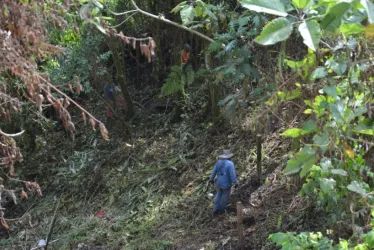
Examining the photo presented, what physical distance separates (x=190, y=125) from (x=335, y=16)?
8.03 metres

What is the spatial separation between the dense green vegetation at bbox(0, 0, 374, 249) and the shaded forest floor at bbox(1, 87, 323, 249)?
0.03 meters

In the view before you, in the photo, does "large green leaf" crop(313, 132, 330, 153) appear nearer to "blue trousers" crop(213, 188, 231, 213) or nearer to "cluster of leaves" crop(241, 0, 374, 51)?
"cluster of leaves" crop(241, 0, 374, 51)

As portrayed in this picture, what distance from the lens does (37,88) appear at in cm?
325

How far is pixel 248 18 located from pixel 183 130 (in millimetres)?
5230

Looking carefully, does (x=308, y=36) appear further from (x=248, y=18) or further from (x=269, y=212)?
(x=269, y=212)

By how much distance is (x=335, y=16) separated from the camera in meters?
2.14

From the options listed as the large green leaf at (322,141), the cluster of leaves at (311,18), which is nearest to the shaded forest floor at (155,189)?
the large green leaf at (322,141)

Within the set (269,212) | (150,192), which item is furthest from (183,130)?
(269,212)

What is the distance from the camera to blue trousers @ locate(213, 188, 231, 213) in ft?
24.4

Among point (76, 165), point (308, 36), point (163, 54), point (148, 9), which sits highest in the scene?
point (308, 36)

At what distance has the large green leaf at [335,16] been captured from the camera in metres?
2.10

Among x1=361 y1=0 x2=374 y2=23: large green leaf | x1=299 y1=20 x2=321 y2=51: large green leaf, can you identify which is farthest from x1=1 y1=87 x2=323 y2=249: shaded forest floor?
x1=361 y1=0 x2=374 y2=23: large green leaf

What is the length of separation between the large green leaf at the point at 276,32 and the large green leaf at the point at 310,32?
0.06m

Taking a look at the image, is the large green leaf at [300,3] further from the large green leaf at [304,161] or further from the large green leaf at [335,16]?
the large green leaf at [304,161]
